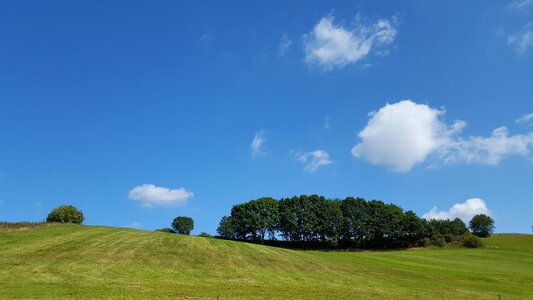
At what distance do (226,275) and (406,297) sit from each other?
53.4ft

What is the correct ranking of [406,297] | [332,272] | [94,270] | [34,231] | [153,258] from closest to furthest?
1. [406,297]
2. [94,270]
3. [153,258]
4. [332,272]
5. [34,231]

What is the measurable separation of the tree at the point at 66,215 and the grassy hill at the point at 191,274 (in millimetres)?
46590

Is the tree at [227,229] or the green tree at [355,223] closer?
the green tree at [355,223]

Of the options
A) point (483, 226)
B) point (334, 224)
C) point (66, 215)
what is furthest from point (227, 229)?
point (483, 226)

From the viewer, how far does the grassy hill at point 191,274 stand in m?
31.9

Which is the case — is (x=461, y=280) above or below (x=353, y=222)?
below

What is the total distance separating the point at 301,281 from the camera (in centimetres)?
4138

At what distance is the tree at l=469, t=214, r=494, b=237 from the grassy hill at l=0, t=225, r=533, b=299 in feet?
394

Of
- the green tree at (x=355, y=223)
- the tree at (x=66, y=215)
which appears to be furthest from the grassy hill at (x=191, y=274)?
the green tree at (x=355, y=223)

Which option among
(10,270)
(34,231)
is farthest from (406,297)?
(34,231)

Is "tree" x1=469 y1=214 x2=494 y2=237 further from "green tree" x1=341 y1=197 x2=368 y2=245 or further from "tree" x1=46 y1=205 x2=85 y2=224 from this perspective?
"tree" x1=46 y1=205 x2=85 y2=224

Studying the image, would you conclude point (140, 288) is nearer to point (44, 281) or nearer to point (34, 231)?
point (44, 281)

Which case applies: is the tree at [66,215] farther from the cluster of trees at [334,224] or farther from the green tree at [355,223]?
the green tree at [355,223]

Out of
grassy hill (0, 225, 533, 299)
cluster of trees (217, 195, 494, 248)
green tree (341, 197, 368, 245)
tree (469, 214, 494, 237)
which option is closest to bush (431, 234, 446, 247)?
cluster of trees (217, 195, 494, 248)
